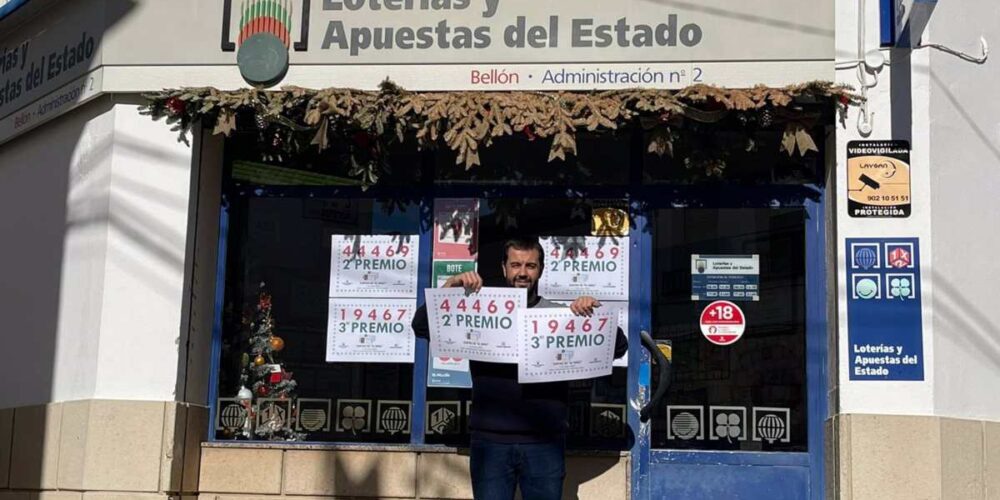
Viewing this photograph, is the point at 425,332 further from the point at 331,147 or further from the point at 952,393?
the point at 952,393

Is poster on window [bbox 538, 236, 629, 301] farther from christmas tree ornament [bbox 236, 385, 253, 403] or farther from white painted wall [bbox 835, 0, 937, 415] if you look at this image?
christmas tree ornament [bbox 236, 385, 253, 403]

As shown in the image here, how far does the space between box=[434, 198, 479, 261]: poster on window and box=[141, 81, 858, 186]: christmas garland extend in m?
0.40

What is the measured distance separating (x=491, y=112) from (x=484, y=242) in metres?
0.97

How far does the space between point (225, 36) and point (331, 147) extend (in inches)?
38.2

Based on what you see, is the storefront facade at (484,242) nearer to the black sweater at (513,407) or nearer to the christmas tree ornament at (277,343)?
the christmas tree ornament at (277,343)

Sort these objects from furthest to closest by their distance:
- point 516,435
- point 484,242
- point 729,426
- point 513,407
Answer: point 484,242, point 729,426, point 513,407, point 516,435

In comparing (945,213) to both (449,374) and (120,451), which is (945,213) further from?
(120,451)

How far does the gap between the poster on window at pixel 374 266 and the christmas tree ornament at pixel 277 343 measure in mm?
454

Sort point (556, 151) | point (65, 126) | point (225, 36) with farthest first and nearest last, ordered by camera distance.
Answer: point (65, 126) < point (225, 36) < point (556, 151)

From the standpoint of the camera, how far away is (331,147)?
8.30 metres

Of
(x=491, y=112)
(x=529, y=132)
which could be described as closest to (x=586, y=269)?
(x=529, y=132)

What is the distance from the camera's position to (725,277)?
312 inches

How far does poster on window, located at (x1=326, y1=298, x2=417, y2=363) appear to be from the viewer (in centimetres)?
811

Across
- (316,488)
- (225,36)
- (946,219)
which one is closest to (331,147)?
(225,36)
